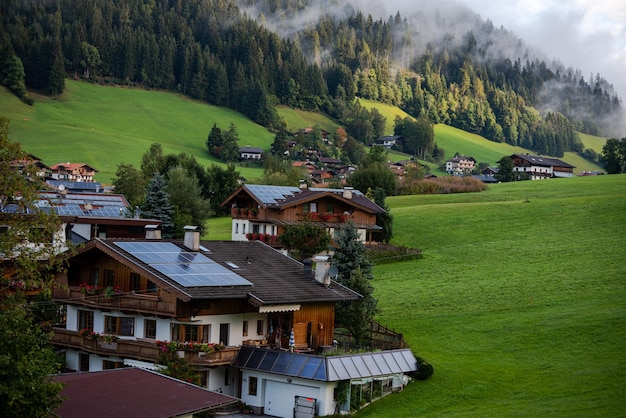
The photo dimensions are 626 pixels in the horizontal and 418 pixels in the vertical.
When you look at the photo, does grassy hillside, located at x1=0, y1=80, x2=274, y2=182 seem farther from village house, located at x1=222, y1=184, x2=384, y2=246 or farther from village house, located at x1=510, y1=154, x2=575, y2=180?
village house, located at x1=222, y1=184, x2=384, y2=246

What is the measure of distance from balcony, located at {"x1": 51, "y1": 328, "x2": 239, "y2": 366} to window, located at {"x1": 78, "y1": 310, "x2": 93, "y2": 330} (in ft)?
3.33

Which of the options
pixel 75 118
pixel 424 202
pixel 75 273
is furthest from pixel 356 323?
pixel 75 118

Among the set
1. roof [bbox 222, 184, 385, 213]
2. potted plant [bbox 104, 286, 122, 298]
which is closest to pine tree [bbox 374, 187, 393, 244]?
roof [bbox 222, 184, 385, 213]

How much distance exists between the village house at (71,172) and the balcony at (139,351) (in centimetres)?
9833

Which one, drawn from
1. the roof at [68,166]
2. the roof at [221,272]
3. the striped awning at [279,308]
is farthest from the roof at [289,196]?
the roof at [68,166]

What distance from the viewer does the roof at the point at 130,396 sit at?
27.5 metres

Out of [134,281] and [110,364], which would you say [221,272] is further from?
→ [110,364]

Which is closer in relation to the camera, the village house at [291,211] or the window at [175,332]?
the window at [175,332]

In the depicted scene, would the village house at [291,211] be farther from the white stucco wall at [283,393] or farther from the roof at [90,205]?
the white stucco wall at [283,393]

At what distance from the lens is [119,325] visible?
41375mm

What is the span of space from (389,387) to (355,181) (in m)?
71.2

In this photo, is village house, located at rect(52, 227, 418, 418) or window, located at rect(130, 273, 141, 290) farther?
window, located at rect(130, 273, 141, 290)

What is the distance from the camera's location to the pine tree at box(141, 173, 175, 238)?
266 ft

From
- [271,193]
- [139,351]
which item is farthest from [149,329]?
[271,193]
